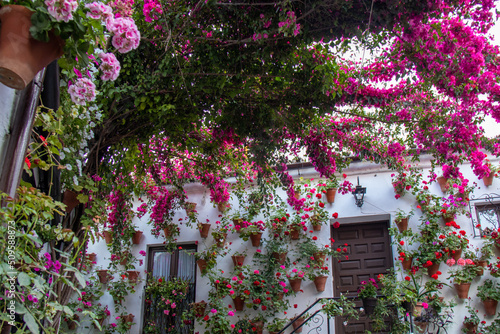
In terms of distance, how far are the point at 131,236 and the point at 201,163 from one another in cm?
226

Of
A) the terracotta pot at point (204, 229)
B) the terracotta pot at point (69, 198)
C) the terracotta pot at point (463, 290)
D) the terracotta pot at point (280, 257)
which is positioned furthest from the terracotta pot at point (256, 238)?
the terracotta pot at point (69, 198)

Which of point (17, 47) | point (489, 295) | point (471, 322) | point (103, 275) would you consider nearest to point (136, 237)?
point (103, 275)

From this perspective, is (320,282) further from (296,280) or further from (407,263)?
(407,263)

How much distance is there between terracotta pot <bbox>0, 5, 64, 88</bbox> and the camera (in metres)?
1.28

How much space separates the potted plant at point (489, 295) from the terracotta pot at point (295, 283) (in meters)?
2.26

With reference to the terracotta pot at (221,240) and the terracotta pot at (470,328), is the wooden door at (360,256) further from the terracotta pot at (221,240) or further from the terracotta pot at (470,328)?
the terracotta pot at (221,240)

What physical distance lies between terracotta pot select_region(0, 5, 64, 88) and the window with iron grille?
522cm

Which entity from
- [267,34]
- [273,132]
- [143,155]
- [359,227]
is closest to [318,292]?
[359,227]

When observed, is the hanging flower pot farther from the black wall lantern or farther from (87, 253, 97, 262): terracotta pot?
(87, 253, 97, 262): terracotta pot

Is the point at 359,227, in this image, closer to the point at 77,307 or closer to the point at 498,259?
the point at 498,259

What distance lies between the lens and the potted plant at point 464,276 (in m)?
5.16

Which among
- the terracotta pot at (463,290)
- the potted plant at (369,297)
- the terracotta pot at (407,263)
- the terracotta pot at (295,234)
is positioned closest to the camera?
the potted plant at (369,297)

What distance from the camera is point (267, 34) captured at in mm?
2912

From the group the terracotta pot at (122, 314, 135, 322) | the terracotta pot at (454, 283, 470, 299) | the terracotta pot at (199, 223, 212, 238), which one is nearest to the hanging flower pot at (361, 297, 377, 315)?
the terracotta pot at (454, 283, 470, 299)
